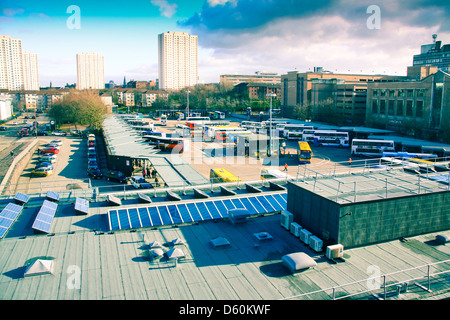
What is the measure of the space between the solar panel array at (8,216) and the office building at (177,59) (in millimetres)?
143162

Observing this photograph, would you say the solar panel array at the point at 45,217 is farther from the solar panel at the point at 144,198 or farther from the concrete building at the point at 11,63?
the concrete building at the point at 11,63

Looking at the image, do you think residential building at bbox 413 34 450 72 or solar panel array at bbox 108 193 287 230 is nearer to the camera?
solar panel array at bbox 108 193 287 230

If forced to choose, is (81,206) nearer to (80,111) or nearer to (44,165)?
(44,165)

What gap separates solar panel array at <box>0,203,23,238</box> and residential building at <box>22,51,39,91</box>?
153m

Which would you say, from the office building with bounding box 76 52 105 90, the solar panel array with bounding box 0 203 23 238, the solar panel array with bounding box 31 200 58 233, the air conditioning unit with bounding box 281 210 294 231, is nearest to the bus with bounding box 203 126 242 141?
the solar panel array with bounding box 31 200 58 233

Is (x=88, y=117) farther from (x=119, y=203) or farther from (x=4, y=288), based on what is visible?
(x=4, y=288)

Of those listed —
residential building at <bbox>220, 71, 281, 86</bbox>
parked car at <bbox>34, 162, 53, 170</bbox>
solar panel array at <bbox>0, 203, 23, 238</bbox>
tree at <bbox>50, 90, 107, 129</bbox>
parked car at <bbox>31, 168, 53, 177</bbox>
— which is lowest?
parked car at <bbox>31, 168, 53, 177</bbox>

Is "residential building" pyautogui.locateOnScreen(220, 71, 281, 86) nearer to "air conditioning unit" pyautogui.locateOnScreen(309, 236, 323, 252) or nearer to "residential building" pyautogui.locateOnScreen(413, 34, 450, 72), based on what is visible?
"residential building" pyautogui.locateOnScreen(413, 34, 450, 72)

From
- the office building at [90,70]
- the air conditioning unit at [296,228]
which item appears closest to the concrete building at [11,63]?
the office building at [90,70]

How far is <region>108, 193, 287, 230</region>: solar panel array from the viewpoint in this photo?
1022 cm

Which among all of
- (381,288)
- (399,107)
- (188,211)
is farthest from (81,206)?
(399,107)

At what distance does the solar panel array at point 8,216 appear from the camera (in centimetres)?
933

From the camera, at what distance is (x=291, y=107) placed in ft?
257
